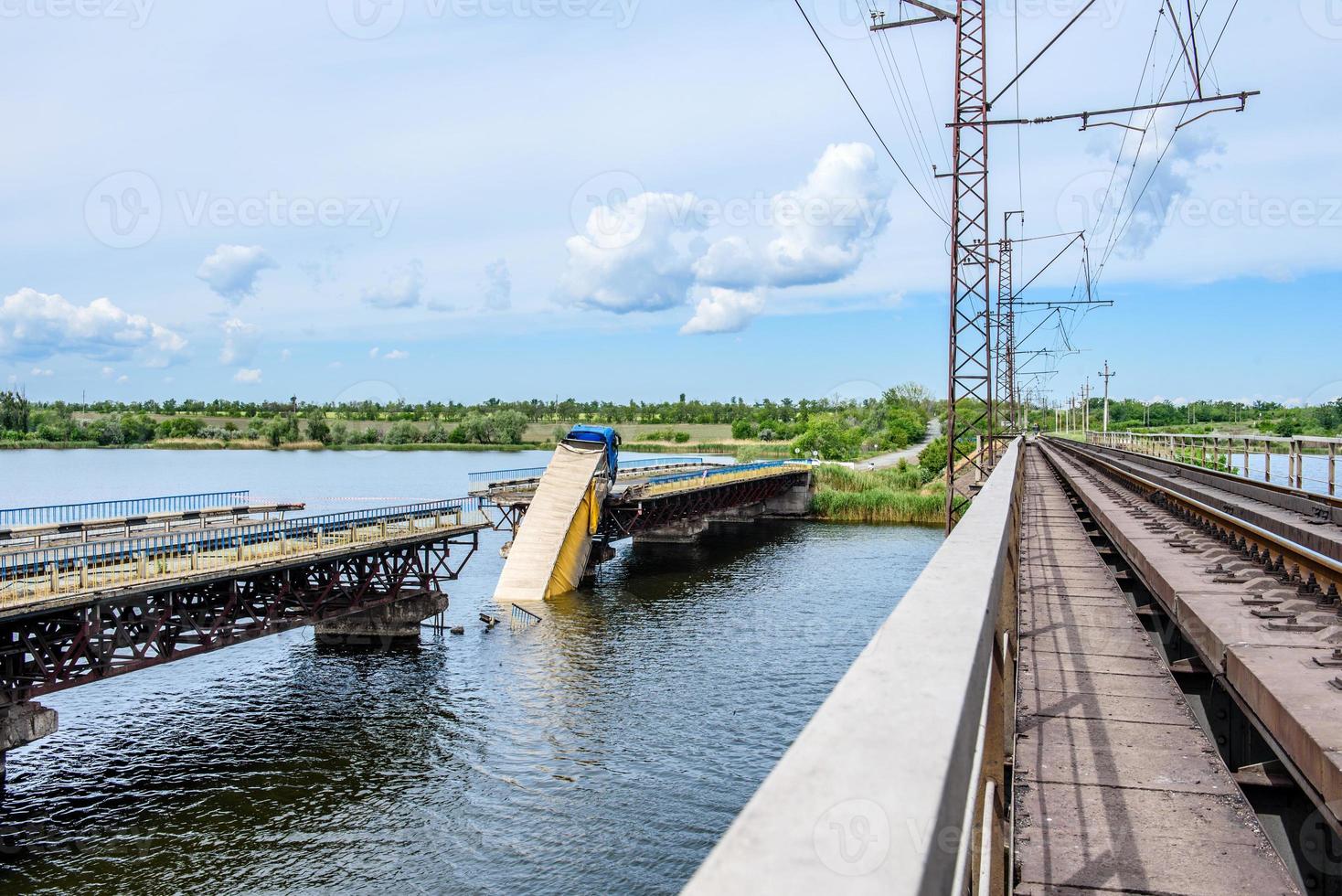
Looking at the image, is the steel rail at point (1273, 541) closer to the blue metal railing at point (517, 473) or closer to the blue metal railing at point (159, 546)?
the blue metal railing at point (159, 546)

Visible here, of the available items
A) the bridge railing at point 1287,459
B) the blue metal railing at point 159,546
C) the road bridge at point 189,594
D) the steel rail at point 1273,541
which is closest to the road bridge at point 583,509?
the road bridge at point 189,594

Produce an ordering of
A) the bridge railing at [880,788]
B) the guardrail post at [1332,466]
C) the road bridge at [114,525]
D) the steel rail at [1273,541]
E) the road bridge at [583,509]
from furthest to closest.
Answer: the road bridge at [583,509] < the road bridge at [114,525] < the guardrail post at [1332,466] < the steel rail at [1273,541] < the bridge railing at [880,788]

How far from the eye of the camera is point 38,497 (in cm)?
8300

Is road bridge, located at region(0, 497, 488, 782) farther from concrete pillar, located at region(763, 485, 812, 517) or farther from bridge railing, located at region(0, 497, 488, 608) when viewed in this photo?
concrete pillar, located at region(763, 485, 812, 517)

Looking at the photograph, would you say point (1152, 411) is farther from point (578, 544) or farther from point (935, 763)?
point (935, 763)

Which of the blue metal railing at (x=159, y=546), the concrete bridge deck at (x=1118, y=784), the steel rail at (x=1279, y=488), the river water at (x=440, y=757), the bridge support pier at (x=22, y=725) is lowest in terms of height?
the river water at (x=440, y=757)

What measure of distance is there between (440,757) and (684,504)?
1615 inches

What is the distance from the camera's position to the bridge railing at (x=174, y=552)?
22.7 metres

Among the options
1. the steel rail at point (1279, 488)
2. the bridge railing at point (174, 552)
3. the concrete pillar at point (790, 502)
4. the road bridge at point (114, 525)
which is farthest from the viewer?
the concrete pillar at point (790, 502)

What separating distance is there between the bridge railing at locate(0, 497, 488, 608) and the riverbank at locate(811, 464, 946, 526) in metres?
51.1

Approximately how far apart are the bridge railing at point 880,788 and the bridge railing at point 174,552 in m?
24.5

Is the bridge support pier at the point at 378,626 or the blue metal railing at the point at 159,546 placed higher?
the blue metal railing at the point at 159,546

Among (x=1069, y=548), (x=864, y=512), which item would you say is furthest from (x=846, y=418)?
(x=1069, y=548)

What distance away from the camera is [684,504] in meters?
63.8
